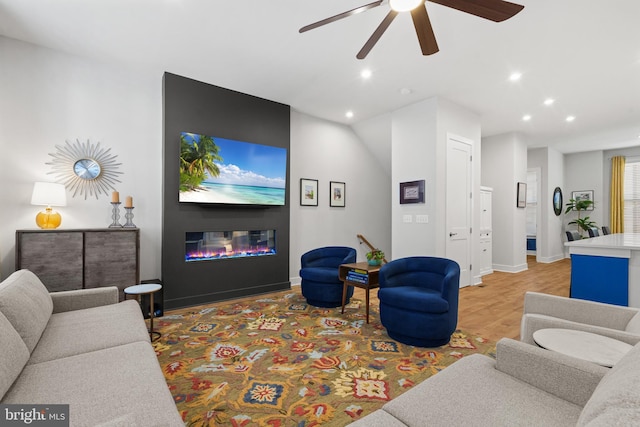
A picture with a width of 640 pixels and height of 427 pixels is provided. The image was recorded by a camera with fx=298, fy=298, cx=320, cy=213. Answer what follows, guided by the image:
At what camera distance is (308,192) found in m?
5.42

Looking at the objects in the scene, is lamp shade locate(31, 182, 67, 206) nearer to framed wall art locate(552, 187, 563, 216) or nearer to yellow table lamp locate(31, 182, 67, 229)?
yellow table lamp locate(31, 182, 67, 229)

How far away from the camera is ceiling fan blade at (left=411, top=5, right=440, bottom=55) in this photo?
1.93m

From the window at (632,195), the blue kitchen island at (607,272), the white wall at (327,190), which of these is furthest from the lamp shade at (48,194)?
the window at (632,195)

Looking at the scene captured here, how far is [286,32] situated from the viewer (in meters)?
2.98

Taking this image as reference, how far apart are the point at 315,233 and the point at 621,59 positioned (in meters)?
4.67

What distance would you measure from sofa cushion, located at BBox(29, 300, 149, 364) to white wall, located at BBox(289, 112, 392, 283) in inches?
123

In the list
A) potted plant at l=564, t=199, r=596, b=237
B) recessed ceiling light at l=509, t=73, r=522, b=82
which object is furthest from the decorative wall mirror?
recessed ceiling light at l=509, t=73, r=522, b=82

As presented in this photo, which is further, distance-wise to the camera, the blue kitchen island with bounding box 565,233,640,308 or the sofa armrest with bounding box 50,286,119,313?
the blue kitchen island with bounding box 565,233,640,308

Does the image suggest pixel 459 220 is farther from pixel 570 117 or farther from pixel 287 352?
pixel 287 352

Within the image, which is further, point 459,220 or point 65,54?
point 459,220

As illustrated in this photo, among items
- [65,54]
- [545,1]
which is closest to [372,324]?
[545,1]

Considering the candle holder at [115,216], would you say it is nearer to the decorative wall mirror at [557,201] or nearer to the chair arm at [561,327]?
the chair arm at [561,327]

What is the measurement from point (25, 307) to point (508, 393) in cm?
252

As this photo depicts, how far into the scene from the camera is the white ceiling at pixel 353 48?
8.78 feet
